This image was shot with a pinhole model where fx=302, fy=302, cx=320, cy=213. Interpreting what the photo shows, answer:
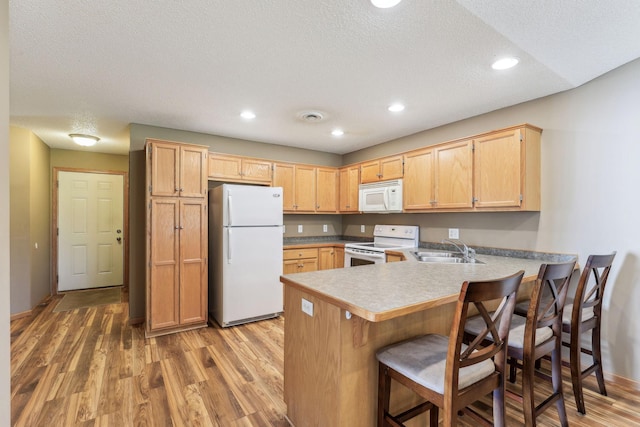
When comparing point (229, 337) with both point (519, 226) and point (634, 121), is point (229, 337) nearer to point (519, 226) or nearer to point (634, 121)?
point (519, 226)

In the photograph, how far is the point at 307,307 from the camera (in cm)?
173

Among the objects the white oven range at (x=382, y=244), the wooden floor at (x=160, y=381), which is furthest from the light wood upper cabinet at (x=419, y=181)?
the wooden floor at (x=160, y=381)

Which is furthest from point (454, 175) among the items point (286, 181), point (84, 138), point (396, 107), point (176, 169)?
point (84, 138)

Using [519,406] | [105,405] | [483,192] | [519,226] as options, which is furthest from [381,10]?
[105,405]

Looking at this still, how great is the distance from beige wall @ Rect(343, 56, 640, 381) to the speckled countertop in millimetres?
323

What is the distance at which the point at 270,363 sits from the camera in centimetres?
269

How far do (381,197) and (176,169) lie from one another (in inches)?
102

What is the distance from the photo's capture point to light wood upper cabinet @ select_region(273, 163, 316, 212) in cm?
445

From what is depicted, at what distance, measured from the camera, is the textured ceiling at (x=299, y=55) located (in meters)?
1.68

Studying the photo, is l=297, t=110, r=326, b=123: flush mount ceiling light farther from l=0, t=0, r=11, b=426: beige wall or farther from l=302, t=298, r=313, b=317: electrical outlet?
l=0, t=0, r=11, b=426: beige wall

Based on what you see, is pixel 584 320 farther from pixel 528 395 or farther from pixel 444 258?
pixel 444 258

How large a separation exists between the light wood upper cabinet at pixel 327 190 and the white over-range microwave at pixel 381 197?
57 centimetres

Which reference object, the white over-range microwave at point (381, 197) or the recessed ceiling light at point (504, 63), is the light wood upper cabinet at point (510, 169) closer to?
the recessed ceiling light at point (504, 63)

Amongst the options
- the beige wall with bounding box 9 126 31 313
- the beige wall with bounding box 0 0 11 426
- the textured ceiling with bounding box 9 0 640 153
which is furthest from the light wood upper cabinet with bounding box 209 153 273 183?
the beige wall with bounding box 0 0 11 426
